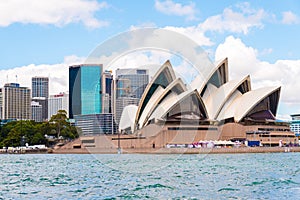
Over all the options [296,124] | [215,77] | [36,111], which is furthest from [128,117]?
[296,124]

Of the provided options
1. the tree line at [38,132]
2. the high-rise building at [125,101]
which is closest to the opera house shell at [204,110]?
the high-rise building at [125,101]

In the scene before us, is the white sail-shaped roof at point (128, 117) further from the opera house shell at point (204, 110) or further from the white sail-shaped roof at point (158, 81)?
the white sail-shaped roof at point (158, 81)

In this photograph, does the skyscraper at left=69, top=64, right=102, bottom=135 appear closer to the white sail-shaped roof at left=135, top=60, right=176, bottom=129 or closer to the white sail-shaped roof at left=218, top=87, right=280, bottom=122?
the white sail-shaped roof at left=135, top=60, right=176, bottom=129

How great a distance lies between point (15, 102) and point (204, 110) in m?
99.3

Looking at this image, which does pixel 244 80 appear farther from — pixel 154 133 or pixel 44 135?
pixel 44 135

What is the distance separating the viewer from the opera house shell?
2594 inches

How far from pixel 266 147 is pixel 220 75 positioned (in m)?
10.7

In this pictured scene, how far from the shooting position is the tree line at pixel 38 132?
8912 cm

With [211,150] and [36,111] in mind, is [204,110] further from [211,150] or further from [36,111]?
[36,111]

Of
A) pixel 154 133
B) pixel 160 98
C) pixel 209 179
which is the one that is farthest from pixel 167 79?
pixel 209 179

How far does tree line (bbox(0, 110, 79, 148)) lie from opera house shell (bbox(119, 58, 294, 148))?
22887mm

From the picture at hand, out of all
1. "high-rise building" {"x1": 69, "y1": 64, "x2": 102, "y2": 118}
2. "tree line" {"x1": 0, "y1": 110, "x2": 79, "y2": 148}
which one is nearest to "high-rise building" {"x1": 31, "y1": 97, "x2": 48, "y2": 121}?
"tree line" {"x1": 0, "y1": 110, "x2": 79, "y2": 148}

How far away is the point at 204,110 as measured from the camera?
6794 centimetres

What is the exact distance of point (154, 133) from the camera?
6706cm
